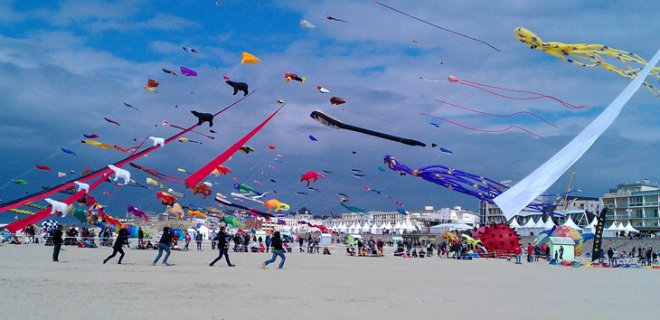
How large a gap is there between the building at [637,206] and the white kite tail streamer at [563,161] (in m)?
79.8

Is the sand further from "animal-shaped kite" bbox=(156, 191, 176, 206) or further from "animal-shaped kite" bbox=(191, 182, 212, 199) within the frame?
"animal-shaped kite" bbox=(156, 191, 176, 206)

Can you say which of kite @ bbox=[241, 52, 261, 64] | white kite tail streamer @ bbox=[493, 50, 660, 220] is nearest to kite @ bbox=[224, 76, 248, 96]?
kite @ bbox=[241, 52, 261, 64]

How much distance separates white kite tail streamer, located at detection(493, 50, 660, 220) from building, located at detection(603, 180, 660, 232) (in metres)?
A: 79.8

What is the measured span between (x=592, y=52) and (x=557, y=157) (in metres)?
3.35

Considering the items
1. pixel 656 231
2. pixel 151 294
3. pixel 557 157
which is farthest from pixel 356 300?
pixel 656 231

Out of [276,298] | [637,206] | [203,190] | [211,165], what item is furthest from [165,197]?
[637,206]

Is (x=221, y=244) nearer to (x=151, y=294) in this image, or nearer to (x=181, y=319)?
(x=151, y=294)

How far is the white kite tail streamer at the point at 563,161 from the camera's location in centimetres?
1074

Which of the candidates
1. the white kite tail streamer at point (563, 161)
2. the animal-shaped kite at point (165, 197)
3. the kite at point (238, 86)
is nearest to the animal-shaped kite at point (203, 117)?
the kite at point (238, 86)

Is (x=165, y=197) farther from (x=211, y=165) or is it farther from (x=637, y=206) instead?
(x=637, y=206)

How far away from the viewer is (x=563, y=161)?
1102 centimetres

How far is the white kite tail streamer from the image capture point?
1074cm

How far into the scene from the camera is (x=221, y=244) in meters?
17.1

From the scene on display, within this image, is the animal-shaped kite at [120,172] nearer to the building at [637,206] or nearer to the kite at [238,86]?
the kite at [238,86]
